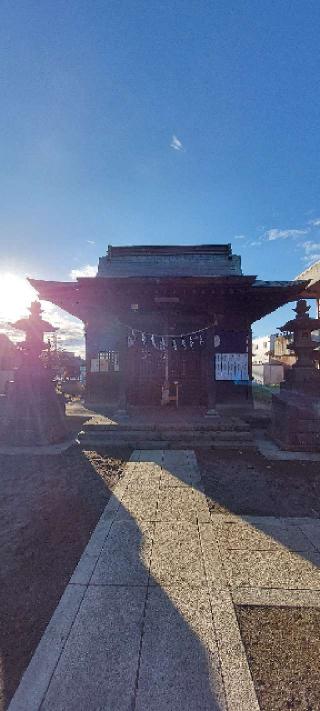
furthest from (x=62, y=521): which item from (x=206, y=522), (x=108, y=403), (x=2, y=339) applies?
(x=2, y=339)

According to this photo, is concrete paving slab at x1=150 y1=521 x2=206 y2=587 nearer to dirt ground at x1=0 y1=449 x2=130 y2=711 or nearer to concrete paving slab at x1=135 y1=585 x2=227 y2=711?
concrete paving slab at x1=135 y1=585 x2=227 y2=711

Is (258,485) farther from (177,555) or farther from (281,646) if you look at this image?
(281,646)

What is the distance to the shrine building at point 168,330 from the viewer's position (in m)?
9.43

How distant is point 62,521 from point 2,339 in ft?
88.4

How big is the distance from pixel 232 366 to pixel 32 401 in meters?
7.62

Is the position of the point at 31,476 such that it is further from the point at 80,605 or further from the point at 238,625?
the point at 238,625

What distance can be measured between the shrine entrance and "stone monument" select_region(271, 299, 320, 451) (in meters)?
3.41

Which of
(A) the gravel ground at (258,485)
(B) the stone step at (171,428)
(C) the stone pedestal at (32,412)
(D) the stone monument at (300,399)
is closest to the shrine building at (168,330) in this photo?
(B) the stone step at (171,428)

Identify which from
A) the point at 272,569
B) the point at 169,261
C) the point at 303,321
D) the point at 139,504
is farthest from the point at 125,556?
the point at 169,261

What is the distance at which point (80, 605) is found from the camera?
8.29 ft

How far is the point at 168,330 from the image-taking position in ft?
34.7

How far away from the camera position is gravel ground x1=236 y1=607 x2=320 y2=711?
5.91 ft

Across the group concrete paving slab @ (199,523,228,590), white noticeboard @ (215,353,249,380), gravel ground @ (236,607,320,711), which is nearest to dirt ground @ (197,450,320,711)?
gravel ground @ (236,607,320,711)

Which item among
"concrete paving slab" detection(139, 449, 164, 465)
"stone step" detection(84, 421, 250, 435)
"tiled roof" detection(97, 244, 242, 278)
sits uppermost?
"tiled roof" detection(97, 244, 242, 278)
